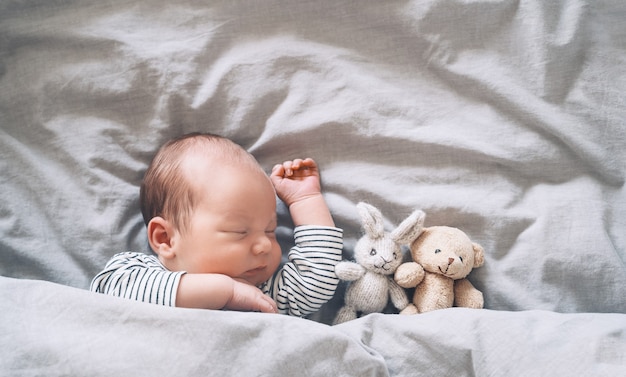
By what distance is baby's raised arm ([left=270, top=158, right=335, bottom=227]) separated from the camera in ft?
3.62

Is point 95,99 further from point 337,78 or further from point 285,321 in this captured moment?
point 285,321

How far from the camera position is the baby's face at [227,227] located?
1.01 metres

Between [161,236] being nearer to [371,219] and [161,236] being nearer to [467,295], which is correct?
[371,219]

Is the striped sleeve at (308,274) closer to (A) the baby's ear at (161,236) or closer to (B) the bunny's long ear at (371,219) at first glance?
(B) the bunny's long ear at (371,219)

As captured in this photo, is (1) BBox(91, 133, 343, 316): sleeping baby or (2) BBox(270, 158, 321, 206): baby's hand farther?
(2) BBox(270, 158, 321, 206): baby's hand

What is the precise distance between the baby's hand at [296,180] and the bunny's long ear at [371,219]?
133 millimetres

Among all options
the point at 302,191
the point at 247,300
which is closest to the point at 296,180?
the point at 302,191

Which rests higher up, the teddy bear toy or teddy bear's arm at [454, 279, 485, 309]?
the teddy bear toy

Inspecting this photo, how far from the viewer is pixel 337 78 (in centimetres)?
114

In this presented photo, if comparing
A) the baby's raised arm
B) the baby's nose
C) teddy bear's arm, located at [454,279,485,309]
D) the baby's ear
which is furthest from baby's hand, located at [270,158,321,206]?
teddy bear's arm, located at [454,279,485,309]

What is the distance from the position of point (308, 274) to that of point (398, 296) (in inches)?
7.1

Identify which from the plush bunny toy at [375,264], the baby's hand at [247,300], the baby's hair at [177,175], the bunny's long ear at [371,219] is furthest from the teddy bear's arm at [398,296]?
the baby's hair at [177,175]

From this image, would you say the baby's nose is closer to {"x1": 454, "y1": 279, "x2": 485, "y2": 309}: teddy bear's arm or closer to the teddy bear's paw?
the teddy bear's paw

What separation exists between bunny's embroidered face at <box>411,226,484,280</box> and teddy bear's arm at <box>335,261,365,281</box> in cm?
12
